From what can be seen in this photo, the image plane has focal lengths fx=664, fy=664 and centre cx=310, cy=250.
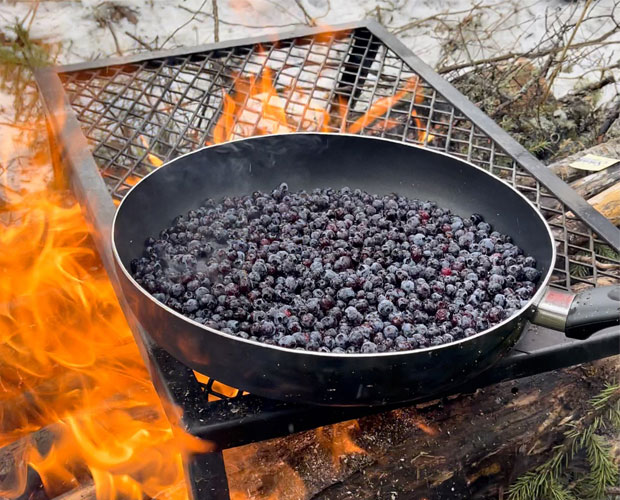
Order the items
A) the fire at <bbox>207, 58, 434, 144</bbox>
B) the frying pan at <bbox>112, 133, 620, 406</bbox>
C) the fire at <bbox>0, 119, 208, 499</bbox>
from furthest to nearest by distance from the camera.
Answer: the fire at <bbox>207, 58, 434, 144</bbox> < the fire at <bbox>0, 119, 208, 499</bbox> < the frying pan at <bbox>112, 133, 620, 406</bbox>

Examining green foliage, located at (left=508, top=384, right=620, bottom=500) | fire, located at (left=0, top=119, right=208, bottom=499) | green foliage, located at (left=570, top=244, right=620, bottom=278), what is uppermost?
green foliage, located at (left=570, top=244, right=620, bottom=278)

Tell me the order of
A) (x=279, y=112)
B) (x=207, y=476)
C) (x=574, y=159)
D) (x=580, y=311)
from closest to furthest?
(x=580, y=311)
(x=207, y=476)
(x=279, y=112)
(x=574, y=159)

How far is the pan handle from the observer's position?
4.67ft

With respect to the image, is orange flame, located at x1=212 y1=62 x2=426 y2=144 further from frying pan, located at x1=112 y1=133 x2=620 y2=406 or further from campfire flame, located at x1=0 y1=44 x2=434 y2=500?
frying pan, located at x1=112 y1=133 x2=620 y2=406

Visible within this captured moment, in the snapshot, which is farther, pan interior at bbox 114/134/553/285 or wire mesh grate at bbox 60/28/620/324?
wire mesh grate at bbox 60/28/620/324

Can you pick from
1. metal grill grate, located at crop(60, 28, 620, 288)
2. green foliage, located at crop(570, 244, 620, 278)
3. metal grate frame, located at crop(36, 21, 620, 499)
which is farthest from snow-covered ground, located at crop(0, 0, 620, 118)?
green foliage, located at crop(570, 244, 620, 278)

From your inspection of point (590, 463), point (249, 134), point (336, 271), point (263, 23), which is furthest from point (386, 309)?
point (263, 23)

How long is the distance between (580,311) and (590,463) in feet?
3.65

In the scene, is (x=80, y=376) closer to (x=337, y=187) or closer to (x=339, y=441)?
(x=339, y=441)

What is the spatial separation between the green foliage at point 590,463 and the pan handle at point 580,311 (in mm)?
825

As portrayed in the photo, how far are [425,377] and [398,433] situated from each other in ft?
2.23

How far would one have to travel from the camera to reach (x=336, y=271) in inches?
70.0

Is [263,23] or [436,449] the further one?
[263,23]

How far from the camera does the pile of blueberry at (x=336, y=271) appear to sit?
1548 mm
